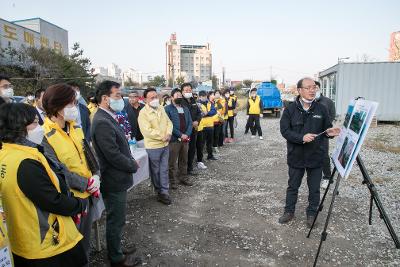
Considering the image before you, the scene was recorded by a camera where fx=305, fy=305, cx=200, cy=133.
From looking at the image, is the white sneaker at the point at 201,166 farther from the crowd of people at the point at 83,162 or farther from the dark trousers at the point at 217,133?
the dark trousers at the point at 217,133

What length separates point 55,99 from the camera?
244 centimetres

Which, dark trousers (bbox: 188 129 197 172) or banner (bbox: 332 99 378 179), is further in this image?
dark trousers (bbox: 188 129 197 172)

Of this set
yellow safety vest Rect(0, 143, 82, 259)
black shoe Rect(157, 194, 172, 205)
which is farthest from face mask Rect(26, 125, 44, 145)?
black shoe Rect(157, 194, 172, 205)

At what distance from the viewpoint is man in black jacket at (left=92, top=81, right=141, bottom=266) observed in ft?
9.86

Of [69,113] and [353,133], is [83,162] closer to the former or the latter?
[69,113]

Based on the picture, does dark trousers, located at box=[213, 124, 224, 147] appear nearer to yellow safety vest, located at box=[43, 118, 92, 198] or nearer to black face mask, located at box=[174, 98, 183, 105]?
black face mask, located at box=[174, 98, 183, 105]

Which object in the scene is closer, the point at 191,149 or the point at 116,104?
the point at 116,104

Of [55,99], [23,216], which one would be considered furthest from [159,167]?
[23,216]

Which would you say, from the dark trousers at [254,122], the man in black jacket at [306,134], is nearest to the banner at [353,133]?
the man in black jacket at [306,134]

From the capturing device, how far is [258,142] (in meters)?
11.2

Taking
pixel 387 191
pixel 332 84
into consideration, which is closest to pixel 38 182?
pixel 387 191

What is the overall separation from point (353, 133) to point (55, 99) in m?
2.85

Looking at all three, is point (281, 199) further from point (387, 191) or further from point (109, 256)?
point (109, 256)

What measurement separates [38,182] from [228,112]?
30.9ft
